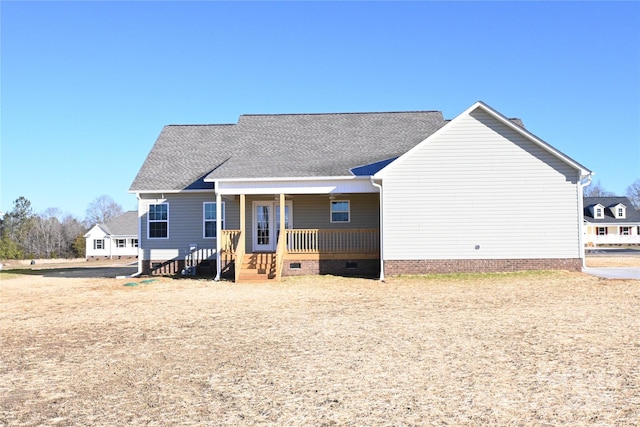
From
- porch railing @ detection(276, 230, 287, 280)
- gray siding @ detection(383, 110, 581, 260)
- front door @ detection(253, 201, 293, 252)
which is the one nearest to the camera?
gray siding @ detection(383, 110, 581, 260)

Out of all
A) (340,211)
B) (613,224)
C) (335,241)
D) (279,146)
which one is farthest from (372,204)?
(613,224)

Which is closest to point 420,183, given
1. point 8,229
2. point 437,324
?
point 437,324

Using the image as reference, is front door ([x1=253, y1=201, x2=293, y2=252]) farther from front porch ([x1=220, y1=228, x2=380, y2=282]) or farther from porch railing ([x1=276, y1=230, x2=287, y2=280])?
porch railing ([x1=276, y1=230, x2=287, y2=280])

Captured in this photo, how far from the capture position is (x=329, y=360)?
7.39 metres

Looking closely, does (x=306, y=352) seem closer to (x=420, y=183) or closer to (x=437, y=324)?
(x=437, y=324)

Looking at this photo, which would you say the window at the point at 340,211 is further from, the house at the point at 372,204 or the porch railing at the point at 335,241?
the porch railing at the point at 335,241

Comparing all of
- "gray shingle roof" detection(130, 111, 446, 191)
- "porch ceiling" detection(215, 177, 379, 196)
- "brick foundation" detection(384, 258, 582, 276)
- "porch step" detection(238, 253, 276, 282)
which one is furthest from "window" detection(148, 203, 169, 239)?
"brick foundation" detection(384, 258, 582, 276)

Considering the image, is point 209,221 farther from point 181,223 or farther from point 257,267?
point 257,267

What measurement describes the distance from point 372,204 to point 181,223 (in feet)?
26.0

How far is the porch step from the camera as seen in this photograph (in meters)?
18.6

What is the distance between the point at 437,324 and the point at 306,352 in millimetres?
3199

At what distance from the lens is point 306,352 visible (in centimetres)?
791

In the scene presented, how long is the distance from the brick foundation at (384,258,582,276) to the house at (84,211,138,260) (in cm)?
4711

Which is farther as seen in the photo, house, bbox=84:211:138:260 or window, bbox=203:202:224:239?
house, bbox=84:211:138:260
